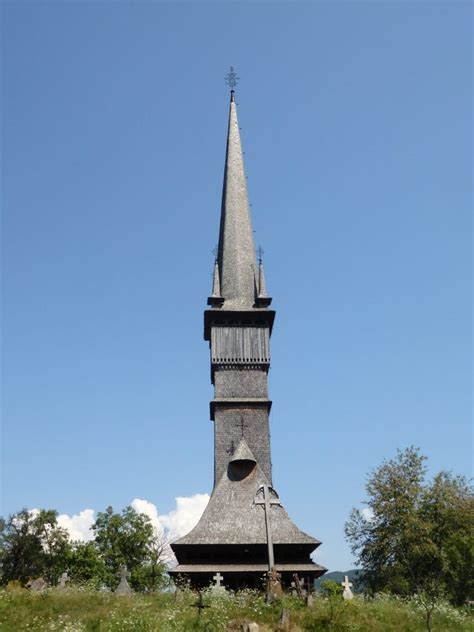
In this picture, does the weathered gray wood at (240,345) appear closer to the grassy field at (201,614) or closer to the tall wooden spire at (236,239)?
the tall wooden spire at (236,239)

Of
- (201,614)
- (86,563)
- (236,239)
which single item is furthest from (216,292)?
(86,563)

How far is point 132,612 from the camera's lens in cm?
1773

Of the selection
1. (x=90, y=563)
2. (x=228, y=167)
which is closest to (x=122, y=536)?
(x=90, y=563)

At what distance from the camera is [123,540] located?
175 feet

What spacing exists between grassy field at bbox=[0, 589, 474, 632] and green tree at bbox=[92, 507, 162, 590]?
110ft

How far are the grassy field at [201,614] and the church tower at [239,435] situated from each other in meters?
4.10

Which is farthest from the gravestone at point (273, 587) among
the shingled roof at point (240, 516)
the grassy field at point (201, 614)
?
the shingled roof at point (240, 516)

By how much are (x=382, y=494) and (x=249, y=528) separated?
890 cm

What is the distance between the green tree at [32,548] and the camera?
47.8 metres

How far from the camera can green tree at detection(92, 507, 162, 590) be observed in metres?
52.6

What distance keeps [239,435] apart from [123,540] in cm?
2434

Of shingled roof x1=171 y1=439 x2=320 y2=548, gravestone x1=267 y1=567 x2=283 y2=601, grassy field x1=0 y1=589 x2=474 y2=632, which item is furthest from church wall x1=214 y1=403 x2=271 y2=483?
grassy field x1=0 y1=589 x2=474 y2=632

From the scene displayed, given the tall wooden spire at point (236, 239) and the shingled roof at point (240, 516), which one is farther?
the tall wooden spire at point (236, 239)

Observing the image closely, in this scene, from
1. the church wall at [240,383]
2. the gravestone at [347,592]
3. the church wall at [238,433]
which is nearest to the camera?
the gravestone at [347,592]
